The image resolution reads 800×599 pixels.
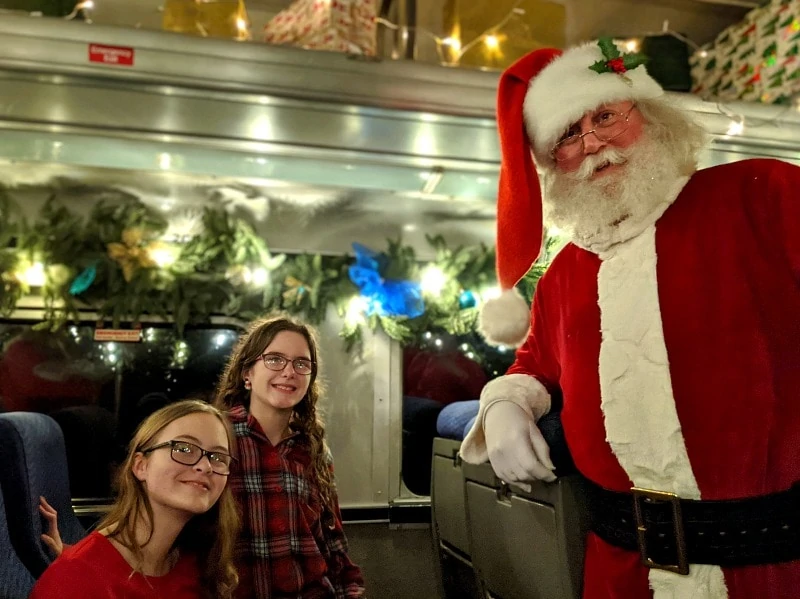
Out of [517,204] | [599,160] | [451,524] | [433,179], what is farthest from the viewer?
[433,179]

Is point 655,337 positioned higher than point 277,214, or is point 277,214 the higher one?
point 277,214

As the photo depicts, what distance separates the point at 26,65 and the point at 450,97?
1.49m

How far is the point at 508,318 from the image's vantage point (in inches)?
60.9

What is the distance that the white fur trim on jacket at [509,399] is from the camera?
1.44 meters

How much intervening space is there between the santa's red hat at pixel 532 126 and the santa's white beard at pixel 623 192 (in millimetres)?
108

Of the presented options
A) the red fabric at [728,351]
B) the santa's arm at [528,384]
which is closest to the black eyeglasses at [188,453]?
the santa's arm at [528,384]

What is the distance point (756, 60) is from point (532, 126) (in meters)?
2.02

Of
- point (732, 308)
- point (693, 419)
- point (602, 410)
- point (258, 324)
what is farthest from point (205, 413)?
point (732, 308)

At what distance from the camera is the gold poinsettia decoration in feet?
9.13

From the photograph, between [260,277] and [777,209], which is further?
[260,277]

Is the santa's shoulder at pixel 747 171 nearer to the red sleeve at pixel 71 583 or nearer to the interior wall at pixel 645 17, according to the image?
the red sleeve at pixel 71 583

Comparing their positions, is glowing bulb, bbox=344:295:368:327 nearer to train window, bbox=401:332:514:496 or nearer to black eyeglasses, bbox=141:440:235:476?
train window, bbox=401:332:514:496

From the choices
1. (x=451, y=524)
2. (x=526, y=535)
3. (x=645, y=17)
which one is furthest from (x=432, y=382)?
(x=645, y=17)

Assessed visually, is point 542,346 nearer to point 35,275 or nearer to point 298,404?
point 298,404
